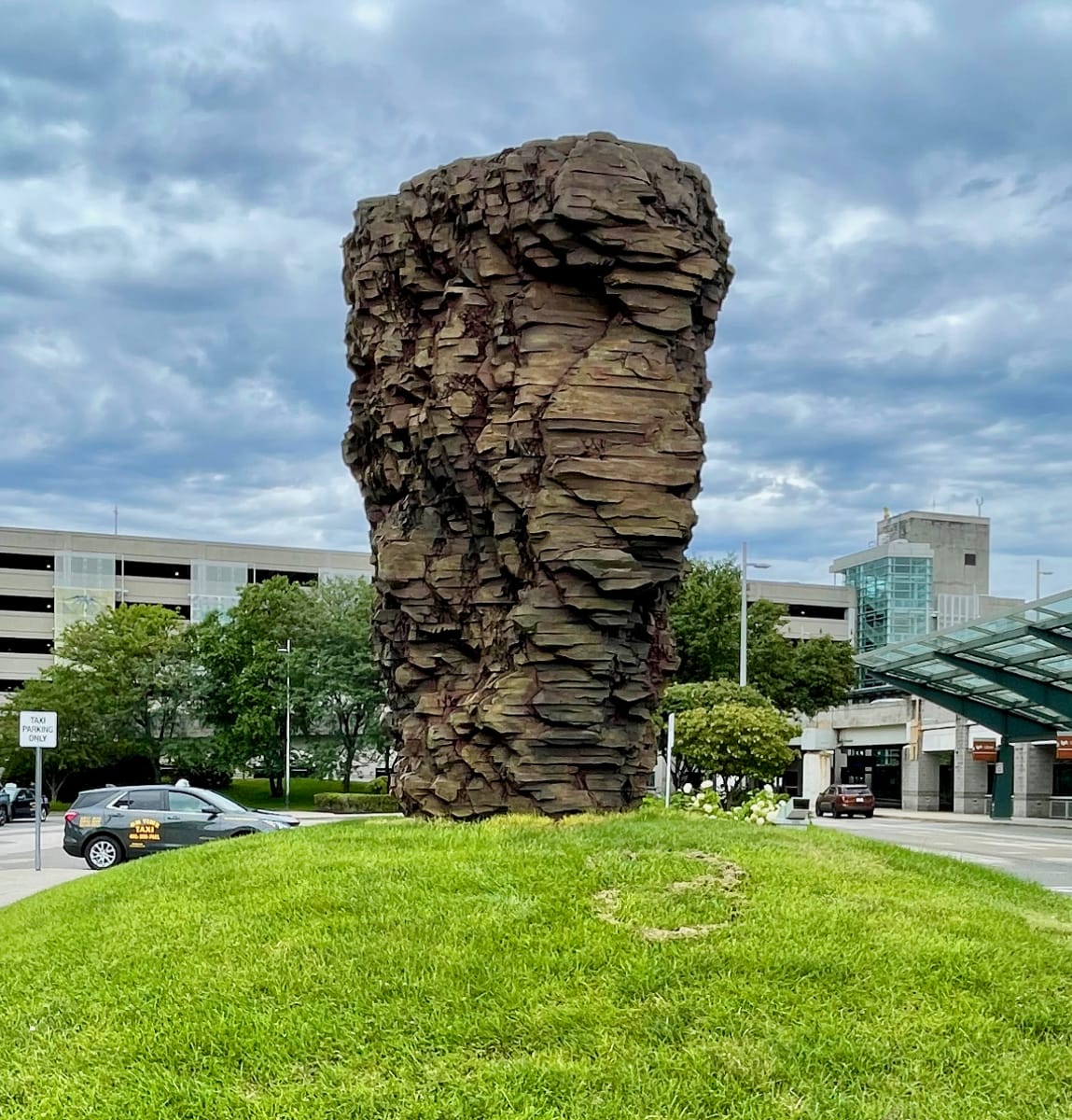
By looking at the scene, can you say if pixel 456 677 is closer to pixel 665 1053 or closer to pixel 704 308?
pixel 704 308

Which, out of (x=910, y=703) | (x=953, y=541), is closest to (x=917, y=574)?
(x=953, y=541)

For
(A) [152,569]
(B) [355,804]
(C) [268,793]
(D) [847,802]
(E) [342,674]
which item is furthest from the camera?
(A) [152,569]

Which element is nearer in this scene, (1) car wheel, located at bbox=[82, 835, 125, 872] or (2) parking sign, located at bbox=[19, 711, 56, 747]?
(1) car wheel, located at bbox=[82, 835, 125, 872]

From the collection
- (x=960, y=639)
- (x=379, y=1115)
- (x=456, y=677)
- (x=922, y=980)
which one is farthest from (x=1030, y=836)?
(x=379, y=1115)

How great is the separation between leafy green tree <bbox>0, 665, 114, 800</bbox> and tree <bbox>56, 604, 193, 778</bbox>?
0.33 metres

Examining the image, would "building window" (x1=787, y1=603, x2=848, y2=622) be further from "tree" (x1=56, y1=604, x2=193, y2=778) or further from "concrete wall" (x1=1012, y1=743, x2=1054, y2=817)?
"tree" (x1=56, y1=604, x2=193, y2=778)

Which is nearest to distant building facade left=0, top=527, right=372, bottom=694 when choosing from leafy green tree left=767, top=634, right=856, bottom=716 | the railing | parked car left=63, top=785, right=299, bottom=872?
leafy green tree left=767, top=634, right=856, bottom=716

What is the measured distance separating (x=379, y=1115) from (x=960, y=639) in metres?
29.9

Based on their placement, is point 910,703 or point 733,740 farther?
point 910,703

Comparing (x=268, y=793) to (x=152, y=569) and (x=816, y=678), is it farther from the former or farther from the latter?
(x=816, y=678)

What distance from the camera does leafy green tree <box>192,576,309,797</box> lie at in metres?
42.2

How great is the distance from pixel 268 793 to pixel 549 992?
4461 cm

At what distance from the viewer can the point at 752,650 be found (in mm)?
43375

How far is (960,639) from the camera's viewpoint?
32688 mm
